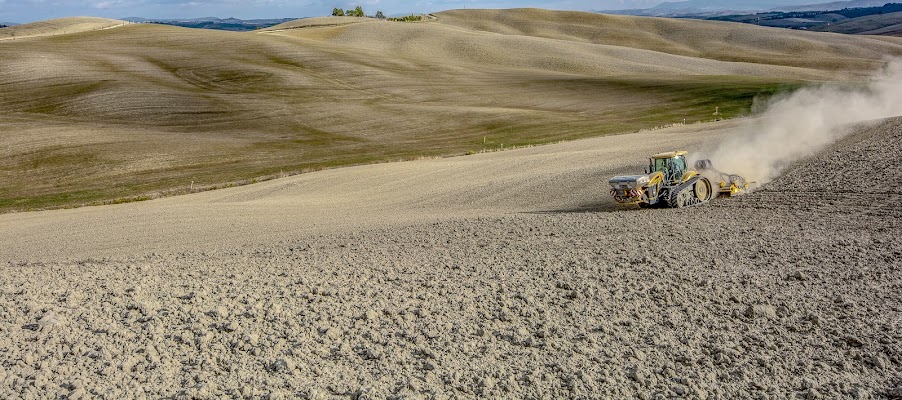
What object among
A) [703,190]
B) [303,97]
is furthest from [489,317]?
[303,97]

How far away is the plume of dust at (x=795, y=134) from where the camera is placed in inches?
969

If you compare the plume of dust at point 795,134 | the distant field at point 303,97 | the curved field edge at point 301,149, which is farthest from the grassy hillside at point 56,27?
the plume of dust at point 795,134

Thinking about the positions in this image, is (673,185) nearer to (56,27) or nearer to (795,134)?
(795,134)

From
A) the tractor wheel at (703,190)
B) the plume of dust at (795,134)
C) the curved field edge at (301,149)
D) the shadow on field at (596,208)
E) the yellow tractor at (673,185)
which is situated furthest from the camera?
the curved field edge at (301,149)

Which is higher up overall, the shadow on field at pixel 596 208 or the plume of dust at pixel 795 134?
the plume of dust at pixel 795 134

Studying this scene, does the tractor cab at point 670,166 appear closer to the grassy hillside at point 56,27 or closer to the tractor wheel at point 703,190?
the tractor wheel at point 703,190

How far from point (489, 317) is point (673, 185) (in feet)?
36.0

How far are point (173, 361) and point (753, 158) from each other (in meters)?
21.4

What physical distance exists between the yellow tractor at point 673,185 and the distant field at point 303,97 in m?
22.1

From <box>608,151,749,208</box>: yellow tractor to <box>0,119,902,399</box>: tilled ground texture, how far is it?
8.16 ft

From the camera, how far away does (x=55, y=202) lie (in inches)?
1284

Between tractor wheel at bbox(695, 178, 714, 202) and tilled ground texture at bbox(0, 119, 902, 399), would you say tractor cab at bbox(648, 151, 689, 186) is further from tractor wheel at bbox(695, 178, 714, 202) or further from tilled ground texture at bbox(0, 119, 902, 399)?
tilled ground texture at bbox(0, 119, 902, 399)

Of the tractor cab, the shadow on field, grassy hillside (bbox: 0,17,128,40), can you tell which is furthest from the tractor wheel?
grassy hillside (bbox: 0,17,128,40)

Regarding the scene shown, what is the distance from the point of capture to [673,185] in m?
20.4
